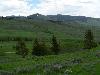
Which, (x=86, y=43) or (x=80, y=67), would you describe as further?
(x=86, y=43)

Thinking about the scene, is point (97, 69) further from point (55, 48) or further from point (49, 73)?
point (55, 48)

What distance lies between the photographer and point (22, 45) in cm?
13675

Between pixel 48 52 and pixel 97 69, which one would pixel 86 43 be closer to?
pixel 48 52

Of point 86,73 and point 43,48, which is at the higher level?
point 86,73

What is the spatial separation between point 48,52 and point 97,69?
113 metres

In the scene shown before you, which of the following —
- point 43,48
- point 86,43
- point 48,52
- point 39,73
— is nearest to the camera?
point 39,73

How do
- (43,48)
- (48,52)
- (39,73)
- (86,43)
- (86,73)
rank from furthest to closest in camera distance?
1. (86,43)
2. (48,52)
3. (43,48)
4. (39,73)
5. (86,73)

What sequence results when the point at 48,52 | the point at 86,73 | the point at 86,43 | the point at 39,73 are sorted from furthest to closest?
1. the point at 86,43
2. the point at 48,52
3. the point at 39,73
4. the point at 86,73

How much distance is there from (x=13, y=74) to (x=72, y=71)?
6.06 meters

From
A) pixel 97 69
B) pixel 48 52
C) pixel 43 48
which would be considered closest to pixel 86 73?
pixel 97 69

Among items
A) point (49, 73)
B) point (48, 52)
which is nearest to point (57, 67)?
point (49, 73)

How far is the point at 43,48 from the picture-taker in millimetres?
129750

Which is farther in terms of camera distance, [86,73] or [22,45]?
[22,45]

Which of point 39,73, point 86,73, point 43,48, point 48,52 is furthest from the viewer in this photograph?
point 48,52
